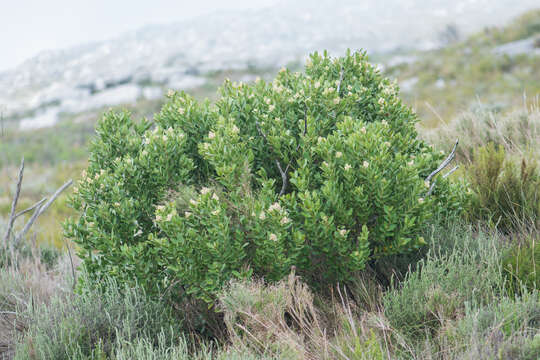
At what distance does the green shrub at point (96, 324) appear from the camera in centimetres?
271

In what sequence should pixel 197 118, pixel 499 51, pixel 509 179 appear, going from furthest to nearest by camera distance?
pixel 499 51 → pixel 509 179 → pixel 197 118

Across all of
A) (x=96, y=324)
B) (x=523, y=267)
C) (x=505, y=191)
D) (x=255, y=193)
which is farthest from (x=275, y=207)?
(x=505, y=191)

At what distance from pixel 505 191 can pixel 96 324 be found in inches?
143

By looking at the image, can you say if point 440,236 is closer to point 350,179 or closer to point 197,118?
point 350,179

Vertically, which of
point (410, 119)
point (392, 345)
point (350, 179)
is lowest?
point (392, 345)

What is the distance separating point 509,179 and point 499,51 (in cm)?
1897

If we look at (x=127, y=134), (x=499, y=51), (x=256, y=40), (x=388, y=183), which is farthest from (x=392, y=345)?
(x=256, y=40)

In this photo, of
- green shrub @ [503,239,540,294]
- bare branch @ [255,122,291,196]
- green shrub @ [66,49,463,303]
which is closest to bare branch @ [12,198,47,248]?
green shrub @ [66,49,463,303]

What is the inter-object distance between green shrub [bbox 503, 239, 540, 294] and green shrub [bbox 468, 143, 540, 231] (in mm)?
607

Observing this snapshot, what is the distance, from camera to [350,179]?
285 cm

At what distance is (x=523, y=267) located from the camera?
2828 mm

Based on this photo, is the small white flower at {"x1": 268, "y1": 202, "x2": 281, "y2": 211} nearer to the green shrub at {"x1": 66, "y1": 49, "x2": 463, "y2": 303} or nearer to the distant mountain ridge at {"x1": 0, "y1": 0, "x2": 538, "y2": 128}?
the green shrub at {"x1": 66, "y1": 49, "x2": 463, "y2": 303}

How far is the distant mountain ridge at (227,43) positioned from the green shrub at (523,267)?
137ft

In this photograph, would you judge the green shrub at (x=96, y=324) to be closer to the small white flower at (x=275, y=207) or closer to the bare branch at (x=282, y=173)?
the small white flower at (x=275, y=207)
